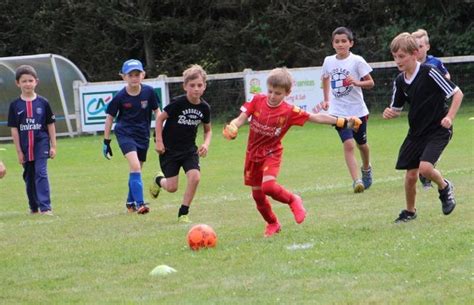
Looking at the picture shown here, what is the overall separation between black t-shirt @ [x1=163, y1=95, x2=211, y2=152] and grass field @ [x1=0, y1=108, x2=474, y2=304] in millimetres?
853

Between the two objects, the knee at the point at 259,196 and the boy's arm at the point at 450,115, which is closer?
the boy's arm at the point at 450,115

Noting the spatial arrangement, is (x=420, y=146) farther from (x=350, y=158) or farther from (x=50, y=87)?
(x=50, y=87)

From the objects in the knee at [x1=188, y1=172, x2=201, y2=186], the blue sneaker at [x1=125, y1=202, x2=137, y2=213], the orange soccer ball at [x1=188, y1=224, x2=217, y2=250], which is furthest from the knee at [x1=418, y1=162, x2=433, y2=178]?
the blue sneaker at [x1=125, y1=202, x2=137, y2=213]

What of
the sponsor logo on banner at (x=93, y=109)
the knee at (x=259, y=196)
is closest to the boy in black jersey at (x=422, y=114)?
the knee at (x=259, y=196)

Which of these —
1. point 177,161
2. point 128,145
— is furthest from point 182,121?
point 128,145

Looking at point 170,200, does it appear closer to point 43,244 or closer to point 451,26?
point 43,244

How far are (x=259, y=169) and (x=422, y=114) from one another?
162cm

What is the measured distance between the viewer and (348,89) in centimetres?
1323

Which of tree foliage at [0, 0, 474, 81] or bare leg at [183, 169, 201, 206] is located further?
tree foliage at [0, 0, 474, 81]

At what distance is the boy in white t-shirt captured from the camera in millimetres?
13031

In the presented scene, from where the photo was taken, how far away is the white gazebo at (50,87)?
29.8m

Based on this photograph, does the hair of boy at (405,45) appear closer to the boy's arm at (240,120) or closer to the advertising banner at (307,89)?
the boy's arm at (240,120)

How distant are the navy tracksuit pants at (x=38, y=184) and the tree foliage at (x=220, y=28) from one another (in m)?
22.7

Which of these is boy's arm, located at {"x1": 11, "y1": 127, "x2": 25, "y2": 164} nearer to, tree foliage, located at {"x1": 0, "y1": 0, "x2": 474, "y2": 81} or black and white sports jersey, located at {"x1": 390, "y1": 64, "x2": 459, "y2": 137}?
black and white sports jersey, located at {"x1": 390, "y1": 64, "x2": 459, "y2": 137}
